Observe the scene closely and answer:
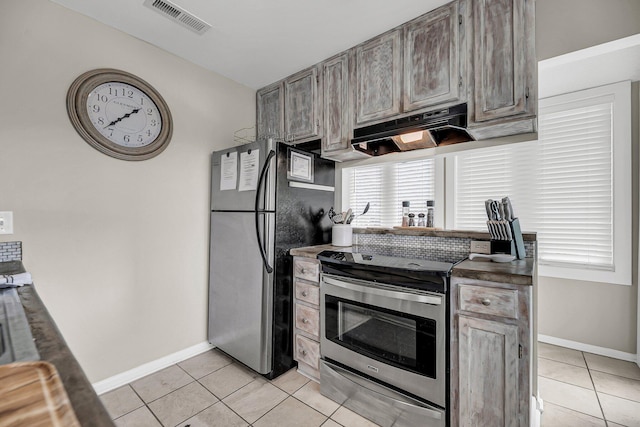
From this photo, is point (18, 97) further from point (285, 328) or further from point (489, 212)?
point (489, 212)

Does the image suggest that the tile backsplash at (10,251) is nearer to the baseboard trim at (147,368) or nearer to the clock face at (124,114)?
the clock face at (124,114)

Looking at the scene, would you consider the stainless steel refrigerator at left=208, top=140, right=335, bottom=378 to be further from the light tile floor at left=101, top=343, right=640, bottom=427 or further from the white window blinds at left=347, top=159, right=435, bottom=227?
the white window blinds at left=347, top=159, right=435, bottom=227

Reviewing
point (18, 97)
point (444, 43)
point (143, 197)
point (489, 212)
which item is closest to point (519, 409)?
point (489, 212)

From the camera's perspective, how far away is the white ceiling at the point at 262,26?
185cm

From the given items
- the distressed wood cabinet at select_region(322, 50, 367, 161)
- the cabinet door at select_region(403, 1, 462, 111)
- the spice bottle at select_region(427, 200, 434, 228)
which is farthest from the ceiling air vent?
the spice bottle at select_region(427, 200, 434, 228)

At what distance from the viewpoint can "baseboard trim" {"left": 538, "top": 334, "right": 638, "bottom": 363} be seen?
232 centimetres

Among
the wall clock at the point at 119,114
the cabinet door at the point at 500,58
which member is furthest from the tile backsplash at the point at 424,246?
the wall clock at the point at 119,114

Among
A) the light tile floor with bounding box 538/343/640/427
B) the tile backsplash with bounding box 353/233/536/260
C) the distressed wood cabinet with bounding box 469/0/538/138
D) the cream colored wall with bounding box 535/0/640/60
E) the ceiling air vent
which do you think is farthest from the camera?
the tile backsplash with bounding box 353/233/536/260

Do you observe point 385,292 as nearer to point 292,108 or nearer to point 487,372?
point 487,372

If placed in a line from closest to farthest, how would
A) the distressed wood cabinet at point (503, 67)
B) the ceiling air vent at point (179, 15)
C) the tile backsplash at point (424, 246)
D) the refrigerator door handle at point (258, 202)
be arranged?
the distressed wood cabinet at point (503, 67) < the ceiling air vent at point (179, 15) < the tile backsplash at point (424, 246) < the refrigerator door handle at point (258, 202)

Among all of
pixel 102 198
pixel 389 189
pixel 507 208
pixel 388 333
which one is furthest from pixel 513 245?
pixel 102 198

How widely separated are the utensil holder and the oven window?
62cm

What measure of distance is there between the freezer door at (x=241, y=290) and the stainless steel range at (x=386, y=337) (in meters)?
0.44

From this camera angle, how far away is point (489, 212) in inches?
66.5
